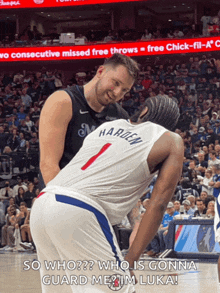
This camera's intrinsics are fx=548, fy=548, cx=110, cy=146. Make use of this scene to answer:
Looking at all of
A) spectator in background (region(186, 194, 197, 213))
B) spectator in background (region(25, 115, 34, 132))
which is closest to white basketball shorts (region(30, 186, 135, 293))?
spectator in background (region(186, 194, 197, 213))

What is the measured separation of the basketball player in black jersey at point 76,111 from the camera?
11.2 feet

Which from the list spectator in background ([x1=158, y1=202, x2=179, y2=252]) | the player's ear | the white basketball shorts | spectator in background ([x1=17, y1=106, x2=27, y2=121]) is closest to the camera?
the white basketball shorts

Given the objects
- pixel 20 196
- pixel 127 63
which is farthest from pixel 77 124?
pixel 20 196

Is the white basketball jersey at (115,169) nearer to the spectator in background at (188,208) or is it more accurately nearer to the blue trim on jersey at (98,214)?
the blue trim on jersey at (98,214)

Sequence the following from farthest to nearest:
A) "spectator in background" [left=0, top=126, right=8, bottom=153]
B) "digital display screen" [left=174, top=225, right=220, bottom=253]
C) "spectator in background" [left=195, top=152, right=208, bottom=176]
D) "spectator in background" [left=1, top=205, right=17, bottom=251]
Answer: "spectator in background" [left=0, top=126, right=8, bottom=153]
"spectator in background" [left=195, top=152, right=208, bottom=176]
"spectator in background" [left=1, top=205, right=17, bottom=251]
"digital display screen" [left=174, top=225, right=220, bottom=253]

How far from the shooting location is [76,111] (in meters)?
3.69

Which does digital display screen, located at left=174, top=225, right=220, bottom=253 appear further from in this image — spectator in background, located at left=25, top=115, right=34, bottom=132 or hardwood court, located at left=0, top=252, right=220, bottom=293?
spectator in background, located at left=25, top=115, right=34, bottom=132

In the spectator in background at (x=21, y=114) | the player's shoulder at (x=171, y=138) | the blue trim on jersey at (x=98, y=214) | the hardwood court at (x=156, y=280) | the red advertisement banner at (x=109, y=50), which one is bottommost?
the hardwood court at (x=156, y=280)

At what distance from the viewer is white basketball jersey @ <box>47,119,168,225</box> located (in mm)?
2703

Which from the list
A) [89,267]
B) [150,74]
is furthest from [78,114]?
[150,74]

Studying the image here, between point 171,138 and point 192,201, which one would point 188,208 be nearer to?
point 192,201

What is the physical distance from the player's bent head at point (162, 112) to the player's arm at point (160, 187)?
0.11 meters

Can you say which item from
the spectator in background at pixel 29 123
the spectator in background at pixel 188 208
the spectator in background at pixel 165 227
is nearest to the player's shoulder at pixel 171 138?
the spectator in background at pixel 165 227

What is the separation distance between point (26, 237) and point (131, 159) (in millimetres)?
12502
